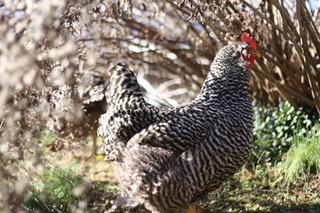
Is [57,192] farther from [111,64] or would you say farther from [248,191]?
[248,191]

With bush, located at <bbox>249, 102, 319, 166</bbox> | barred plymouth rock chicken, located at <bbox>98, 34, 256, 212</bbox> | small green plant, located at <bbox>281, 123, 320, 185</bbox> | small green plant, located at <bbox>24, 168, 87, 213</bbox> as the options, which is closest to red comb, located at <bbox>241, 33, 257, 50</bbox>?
barred plymouth rock chicken, located at <bbox>98, 34, 256, 212</bbox>

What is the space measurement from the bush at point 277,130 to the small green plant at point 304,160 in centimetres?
35

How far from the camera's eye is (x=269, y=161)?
19.0 feet

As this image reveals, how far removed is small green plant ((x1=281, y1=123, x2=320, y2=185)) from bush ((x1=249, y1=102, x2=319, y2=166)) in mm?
348

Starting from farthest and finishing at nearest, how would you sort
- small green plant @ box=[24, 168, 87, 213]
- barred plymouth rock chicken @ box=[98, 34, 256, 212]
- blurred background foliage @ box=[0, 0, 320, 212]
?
small green plant @ box=[24, 168, 87, 213]
barred plymouth rock chicken @ box=[98, 34, 256, 212]
blurred background foliage @ box=[0, 0, 320, 212]

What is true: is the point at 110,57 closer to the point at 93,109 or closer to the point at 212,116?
the point at 93,109

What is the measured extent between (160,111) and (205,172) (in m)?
0.77

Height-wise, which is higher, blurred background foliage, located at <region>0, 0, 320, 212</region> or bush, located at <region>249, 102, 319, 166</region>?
blurred background foliage, located at <region>0, 0, 320, 212</region>

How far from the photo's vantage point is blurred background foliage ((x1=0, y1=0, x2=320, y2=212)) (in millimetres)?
2906

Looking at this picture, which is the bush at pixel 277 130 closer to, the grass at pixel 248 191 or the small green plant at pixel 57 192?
the grass at pixel 248 191

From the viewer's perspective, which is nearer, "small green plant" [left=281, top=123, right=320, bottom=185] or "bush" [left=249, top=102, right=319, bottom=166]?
"small green plant" [left=281, top=123, right=320, bottom=185]

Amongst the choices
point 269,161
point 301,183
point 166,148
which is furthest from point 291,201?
point 166,148

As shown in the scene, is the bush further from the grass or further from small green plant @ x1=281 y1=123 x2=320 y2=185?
small green plant @ x1=281 y1=123 x2=320 y2=185

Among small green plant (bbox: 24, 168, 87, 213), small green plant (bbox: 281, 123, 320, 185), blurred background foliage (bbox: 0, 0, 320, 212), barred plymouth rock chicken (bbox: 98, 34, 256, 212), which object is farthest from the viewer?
small green plant (bbox: 281, 123, 320, 185)
